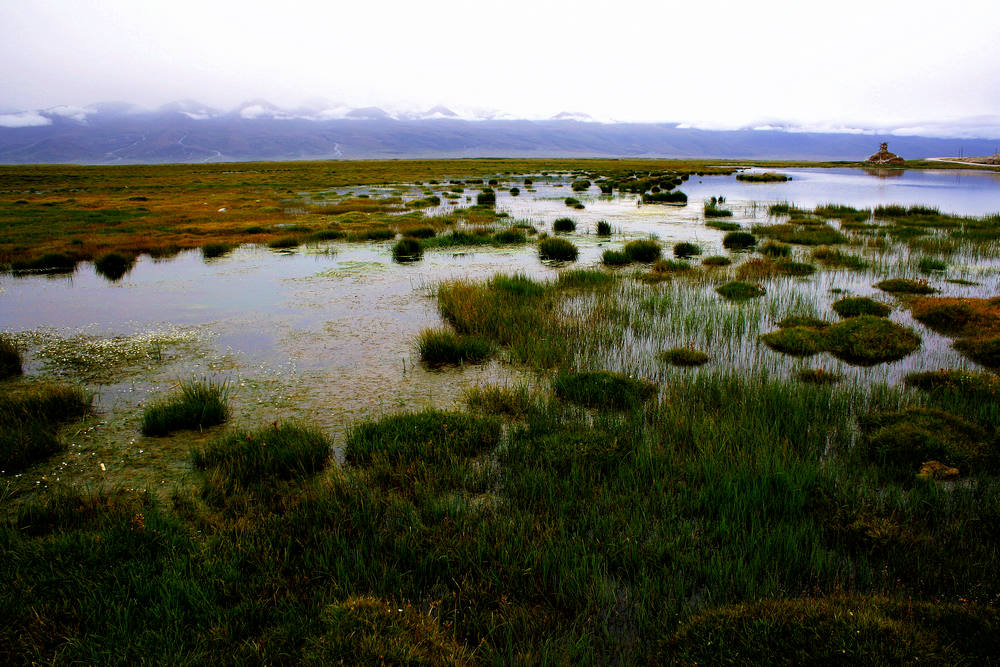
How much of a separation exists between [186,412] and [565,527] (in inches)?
209

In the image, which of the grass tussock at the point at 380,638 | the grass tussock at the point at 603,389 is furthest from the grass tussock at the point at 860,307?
the grass tussock at the point at 380,638

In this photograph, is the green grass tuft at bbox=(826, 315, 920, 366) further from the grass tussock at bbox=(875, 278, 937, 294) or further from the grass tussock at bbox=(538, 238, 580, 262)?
the grass tussock at bbox=(538, 238, 580, 262)

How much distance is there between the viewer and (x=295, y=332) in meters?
11.0

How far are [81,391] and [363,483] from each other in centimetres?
550

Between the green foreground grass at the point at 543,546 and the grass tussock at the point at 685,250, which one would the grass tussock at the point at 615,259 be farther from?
the green foreground grass at the point at 543,546

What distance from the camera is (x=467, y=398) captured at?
25.4ft

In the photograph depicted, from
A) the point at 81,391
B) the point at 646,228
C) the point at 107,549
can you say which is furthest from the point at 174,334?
the point at 646,228

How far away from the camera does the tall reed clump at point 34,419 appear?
6012 millimetres

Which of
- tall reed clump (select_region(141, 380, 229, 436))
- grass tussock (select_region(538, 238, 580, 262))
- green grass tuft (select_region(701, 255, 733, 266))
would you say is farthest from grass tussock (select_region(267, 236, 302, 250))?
green grass tuft (select_region(701, 255, 733, 266))

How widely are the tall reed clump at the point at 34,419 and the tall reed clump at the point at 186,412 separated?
94 centimetres

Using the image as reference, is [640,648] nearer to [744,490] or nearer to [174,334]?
[744,490]

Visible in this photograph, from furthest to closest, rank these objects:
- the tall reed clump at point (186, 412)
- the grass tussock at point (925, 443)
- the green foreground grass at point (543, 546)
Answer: the tall reed clump at point (186, 412) → the grass tussock at point (925, 443) → the green foreground grass at point (543, 546)

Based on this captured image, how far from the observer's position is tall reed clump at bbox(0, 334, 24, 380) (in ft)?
28.8

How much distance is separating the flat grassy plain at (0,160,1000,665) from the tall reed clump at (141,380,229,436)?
6cm
